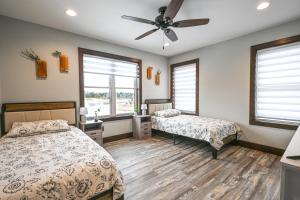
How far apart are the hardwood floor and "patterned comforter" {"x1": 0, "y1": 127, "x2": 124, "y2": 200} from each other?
0.74 meters

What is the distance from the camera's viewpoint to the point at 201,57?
4.54 meters

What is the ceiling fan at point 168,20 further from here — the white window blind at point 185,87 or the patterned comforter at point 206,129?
the white window blind at point 185,87

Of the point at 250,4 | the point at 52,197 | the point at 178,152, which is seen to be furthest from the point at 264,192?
the point at 250,4

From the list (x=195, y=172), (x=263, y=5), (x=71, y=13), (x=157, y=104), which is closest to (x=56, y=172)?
(x=195, y=172)

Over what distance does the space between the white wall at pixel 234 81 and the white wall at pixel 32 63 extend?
9.83 ft

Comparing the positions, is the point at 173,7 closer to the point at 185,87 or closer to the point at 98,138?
the point at 98,138

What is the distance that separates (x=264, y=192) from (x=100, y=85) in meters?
3.93

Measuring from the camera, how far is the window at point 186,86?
4.75m

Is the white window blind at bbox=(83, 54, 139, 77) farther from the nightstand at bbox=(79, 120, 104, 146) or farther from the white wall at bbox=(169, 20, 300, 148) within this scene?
the white wall at bbox=(169, 20, 300, 148)

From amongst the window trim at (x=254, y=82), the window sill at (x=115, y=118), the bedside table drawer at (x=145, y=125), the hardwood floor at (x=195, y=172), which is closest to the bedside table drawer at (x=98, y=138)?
the hardwood floor at (x=195, y=172)

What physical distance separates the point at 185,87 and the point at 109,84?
2.63 m

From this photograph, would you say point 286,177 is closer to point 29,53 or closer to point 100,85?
point 100,85

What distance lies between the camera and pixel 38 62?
118 inches

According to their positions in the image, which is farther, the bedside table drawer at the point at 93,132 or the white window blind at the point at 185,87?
the white window blind at the point at 185,87
